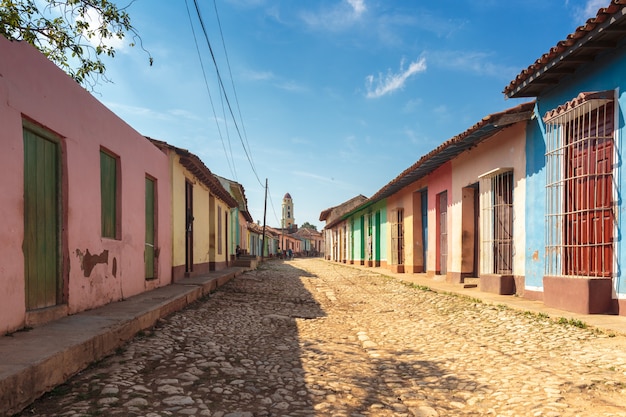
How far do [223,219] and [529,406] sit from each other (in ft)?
50.3

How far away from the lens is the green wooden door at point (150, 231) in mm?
8062

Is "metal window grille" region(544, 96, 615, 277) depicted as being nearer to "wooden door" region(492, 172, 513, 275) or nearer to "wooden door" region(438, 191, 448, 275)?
"wooden door" region(492, 172, 513, 275)

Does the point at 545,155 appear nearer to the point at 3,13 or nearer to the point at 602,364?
the point at 602,364

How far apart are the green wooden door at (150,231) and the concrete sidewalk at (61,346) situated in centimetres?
211

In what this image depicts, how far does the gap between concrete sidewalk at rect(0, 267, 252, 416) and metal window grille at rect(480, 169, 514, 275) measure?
19.9ft

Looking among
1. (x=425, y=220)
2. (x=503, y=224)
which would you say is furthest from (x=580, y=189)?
(x=425, y=220)

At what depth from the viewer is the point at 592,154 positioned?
6.00 m

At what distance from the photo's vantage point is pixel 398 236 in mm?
17078

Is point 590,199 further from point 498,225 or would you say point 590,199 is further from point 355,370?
point 355,370

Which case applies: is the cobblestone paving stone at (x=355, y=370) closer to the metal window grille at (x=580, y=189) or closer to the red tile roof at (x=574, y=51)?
the metal window grille at (x=580, y=189)

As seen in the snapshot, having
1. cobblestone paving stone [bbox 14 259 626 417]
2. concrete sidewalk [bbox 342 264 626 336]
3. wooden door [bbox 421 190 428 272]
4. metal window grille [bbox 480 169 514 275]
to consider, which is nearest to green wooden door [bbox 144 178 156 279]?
cobblestone paving stone [bbox 14 259 626 417]

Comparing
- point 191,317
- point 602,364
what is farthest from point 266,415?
point 191,317

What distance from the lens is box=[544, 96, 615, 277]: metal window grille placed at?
5633 millimetres

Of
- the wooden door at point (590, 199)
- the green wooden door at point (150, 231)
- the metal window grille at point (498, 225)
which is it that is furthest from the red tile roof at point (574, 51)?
the green wooden door at point (150, 231)
